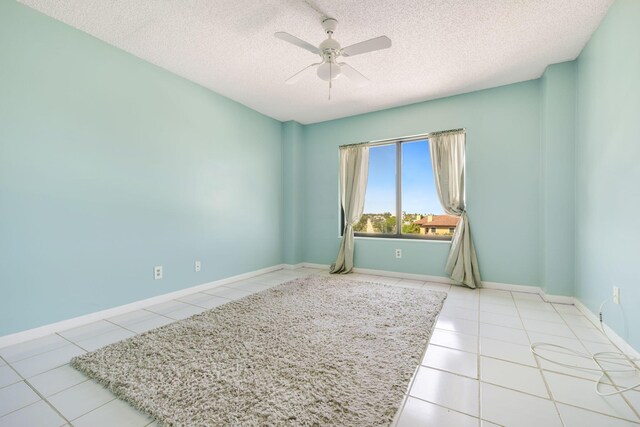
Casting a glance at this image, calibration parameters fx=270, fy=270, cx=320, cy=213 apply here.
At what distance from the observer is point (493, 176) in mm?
3330

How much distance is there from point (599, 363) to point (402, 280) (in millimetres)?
2183

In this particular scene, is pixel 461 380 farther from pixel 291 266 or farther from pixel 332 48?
pixel 291 266

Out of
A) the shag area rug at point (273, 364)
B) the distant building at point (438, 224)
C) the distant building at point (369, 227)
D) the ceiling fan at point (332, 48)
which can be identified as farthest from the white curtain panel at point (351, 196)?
the ceiling fan at point (332, 48)

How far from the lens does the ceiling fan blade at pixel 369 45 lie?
1942 millimetres

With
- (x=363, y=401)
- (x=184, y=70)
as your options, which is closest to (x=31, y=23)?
(x=184, y=70)

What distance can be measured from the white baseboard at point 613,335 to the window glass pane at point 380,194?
2.15 meters

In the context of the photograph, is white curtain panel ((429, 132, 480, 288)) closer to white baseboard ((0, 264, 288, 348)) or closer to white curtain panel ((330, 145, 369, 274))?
white curtain panel ((330, 145, 369, 274))

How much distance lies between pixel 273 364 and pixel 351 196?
2.97 m

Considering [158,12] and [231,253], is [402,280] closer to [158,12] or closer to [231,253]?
[231,253]

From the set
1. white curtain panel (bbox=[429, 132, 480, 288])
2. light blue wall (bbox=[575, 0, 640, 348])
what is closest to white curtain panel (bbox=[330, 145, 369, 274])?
white curtain panel (bbox=[429, 132, 480, 288])

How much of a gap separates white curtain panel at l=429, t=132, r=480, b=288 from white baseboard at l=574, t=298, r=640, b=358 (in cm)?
99

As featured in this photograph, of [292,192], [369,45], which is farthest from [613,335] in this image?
[292,192]

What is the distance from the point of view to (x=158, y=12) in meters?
2.07

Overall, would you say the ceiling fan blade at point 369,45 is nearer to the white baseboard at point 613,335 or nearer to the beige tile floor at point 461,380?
the beige tile floor at point 461,380
